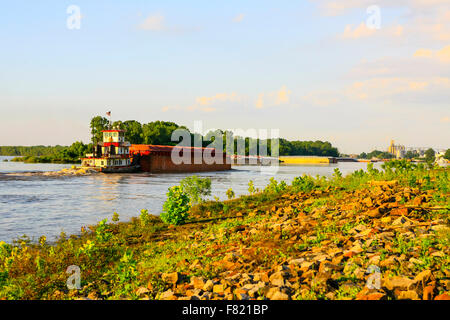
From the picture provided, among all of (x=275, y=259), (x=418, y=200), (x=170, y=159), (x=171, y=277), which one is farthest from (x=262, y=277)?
(x=170, y=159)

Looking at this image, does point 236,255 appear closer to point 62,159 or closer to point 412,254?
point 412,254

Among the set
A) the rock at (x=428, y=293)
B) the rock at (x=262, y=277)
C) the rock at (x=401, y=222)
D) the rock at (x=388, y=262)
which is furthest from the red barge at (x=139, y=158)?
the rock at (x=428, y=293)

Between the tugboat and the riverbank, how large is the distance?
176ft

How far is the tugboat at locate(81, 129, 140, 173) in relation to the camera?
209ft

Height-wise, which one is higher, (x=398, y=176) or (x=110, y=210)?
(x=398, y=176)

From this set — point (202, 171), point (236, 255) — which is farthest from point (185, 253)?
point (202, 171)

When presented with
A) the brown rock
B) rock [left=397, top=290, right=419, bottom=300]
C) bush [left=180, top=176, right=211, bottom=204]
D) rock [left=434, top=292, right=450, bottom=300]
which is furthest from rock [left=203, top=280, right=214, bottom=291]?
bush [left=180, top=176, right=211, bottom=204]

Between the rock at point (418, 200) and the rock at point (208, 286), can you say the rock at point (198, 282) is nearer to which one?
the rock at point (208, 286)

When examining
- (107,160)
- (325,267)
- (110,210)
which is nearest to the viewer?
(325,267)

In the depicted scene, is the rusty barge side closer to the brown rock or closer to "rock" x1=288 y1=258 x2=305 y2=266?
the brown rock

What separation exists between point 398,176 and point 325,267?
13.0m

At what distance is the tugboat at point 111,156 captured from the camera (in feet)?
209

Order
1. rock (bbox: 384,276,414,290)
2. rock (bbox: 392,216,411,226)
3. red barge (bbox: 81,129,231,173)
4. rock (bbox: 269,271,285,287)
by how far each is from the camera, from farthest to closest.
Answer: red barge (bbox: 81,129,231,173)
rock (bbox: 392,216,411,226)
rock (bbox: 269,271,285,287)
rock (bbox: 384,276,414,290)
